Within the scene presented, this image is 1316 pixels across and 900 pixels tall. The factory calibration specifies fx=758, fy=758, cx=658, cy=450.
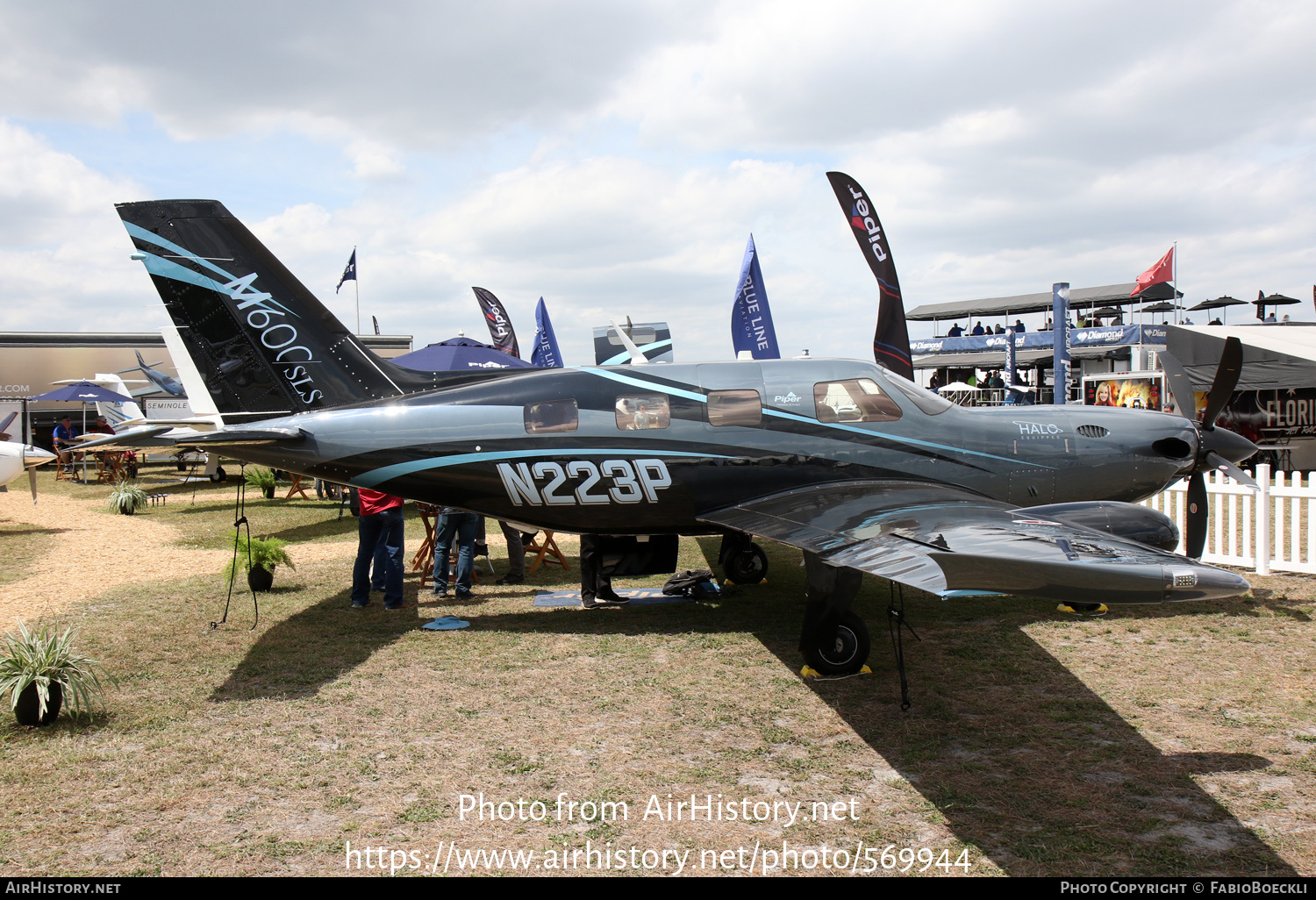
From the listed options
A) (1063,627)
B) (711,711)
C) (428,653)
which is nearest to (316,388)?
(428,653)

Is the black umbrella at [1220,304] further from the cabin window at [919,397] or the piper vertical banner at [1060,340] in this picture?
the cabin window at [919,397]

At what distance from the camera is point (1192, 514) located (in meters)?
8.81

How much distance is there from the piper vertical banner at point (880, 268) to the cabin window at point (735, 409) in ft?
36.1

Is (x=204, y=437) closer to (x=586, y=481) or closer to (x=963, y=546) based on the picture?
(x=586, y=481)

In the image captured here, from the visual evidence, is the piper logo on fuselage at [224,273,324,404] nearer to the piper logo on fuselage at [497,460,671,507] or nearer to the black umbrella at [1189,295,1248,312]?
the piper logo on fuselage at [497,460,671,507]

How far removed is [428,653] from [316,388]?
11.5 feet

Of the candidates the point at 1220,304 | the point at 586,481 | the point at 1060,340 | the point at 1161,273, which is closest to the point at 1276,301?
the point at 1220,304

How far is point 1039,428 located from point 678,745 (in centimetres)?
569

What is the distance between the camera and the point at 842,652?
6.97 meters

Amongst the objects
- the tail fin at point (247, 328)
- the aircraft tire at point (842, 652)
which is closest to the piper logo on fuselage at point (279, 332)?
the tail fin at point (247, 328)

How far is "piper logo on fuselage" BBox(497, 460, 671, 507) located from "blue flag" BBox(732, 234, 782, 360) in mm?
13113

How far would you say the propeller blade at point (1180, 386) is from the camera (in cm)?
1014

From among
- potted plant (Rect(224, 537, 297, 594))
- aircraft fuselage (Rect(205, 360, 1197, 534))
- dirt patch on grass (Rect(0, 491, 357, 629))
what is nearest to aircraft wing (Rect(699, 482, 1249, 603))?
aircraft fuselage (Rect(205, 360, 1197, 534))
